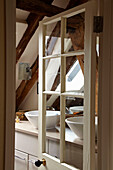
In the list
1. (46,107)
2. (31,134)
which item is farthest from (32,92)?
(46,107)

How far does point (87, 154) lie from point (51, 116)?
0.54 meters

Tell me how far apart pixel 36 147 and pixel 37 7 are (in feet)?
5.07

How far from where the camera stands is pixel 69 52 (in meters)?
1.89

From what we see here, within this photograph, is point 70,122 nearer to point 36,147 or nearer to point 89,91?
point 89,91

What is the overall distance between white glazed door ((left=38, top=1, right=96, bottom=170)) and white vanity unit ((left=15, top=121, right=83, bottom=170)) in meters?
0.05

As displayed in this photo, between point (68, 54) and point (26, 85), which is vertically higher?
point (68, 54)

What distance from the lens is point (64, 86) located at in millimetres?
1953

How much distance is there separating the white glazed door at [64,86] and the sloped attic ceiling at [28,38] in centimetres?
76

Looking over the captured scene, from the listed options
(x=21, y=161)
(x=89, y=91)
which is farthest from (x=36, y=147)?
(x=89, y=91)
